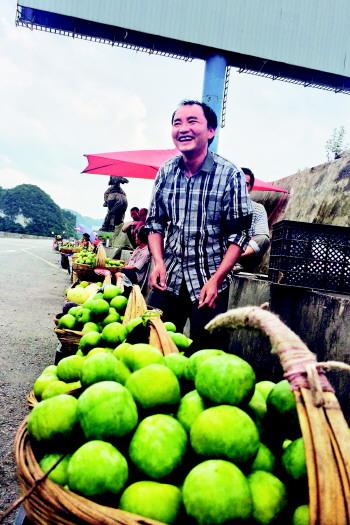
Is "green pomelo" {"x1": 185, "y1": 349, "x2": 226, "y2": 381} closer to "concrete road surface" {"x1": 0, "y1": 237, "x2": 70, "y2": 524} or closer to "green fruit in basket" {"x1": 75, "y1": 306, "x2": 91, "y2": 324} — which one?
"concrete road surface" {"x1": 0, "y1": 237, "x2": 70, "y2": 524}

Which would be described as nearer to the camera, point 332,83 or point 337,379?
point 337,379

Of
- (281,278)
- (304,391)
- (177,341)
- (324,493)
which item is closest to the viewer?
(324,493)

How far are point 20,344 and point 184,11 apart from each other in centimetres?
2032

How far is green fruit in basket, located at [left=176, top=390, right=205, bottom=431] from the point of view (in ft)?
3.87

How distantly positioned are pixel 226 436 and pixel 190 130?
235 centimetres

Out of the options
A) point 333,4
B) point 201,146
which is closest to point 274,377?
point 201,146

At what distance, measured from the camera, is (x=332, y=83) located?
23.7m

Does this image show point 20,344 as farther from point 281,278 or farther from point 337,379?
point 337,379

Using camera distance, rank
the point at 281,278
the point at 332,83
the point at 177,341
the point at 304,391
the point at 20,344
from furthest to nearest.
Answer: the point at 332,83
the point at 20,344
the point at 281,278
the point at 177,341
the point at 304,391

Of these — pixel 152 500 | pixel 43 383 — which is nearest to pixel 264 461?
pixel 152 500

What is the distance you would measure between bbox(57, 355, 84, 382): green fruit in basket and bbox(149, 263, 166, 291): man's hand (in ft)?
4.39

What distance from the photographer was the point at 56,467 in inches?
41.4

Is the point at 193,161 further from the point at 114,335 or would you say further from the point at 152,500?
the point at 152,500

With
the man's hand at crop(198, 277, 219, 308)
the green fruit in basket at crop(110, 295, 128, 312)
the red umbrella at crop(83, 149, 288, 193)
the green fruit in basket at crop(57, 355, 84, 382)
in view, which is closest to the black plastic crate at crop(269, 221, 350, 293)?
the man's hand at crop(198, 277, 219, 308)
